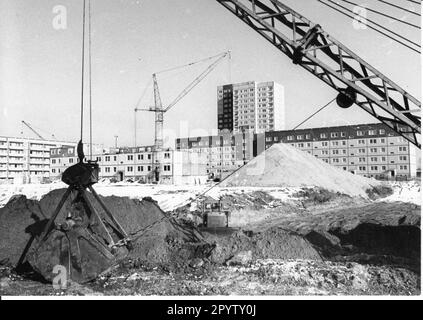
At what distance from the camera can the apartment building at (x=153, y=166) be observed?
58031mm

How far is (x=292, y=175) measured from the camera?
3300 cm

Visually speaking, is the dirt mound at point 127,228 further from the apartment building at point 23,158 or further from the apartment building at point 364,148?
the apartment building at point 23,158

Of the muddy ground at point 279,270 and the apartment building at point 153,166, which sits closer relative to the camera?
the muddy ground at point 279,270

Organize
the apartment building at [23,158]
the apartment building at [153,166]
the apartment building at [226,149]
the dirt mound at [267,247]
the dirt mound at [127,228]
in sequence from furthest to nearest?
the apartment building at [226,149] → the apartment building at [23,158] → the apartment building at [153,166] → the dirt mound at [267,247] → the dirt mound at [127,228]

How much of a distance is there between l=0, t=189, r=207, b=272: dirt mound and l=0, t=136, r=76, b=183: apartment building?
6634 cm

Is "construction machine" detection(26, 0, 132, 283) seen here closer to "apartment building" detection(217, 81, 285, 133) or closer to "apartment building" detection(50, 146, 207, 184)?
"apartment building" detection(50, 146, 207, 184)

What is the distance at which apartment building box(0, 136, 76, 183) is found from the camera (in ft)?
259

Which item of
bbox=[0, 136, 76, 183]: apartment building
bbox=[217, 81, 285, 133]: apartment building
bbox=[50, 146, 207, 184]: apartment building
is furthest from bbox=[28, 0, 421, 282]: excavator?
bbox=[217, 81, 285, 133]: apartment building

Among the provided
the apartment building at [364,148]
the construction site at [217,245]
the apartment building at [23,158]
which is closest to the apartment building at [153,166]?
the apartment building at [23,158]

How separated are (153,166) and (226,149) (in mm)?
28896

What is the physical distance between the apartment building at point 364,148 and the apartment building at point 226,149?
1162 cm

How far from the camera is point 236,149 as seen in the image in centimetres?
8656

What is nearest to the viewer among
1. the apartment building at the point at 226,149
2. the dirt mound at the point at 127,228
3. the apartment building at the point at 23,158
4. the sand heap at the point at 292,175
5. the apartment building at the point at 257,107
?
the dirt mound at the point at 127,228
